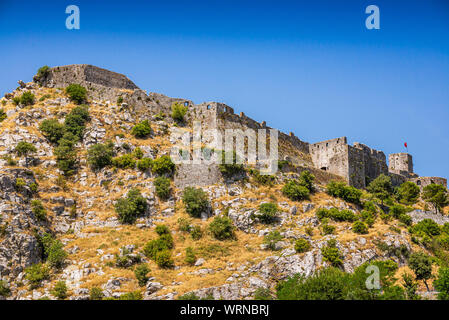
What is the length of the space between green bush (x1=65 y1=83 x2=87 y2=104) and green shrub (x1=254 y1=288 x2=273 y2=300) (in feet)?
102

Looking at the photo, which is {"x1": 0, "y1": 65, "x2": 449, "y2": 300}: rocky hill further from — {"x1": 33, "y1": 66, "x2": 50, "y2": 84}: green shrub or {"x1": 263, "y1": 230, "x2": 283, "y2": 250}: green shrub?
{"x1": 33, "y1": 66, "x2": 50, "y2": 84}: green shrub

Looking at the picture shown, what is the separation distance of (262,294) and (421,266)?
12337mm

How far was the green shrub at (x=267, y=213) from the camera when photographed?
40994 mm

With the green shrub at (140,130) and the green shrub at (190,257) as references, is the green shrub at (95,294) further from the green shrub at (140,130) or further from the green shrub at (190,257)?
the green shrub at (140,130)

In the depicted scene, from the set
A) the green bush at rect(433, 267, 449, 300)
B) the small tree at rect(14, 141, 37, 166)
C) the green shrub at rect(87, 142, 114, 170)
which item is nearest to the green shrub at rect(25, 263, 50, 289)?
the small tree at rect(14, 141, 37, 166)

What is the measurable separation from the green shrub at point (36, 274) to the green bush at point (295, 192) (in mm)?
21754

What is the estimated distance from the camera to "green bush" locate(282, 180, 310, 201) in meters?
44.9

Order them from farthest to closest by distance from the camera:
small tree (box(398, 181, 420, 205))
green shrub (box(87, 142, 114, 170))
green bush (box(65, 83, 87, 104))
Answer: small tree (box(398, 181, 420, 205))
green bush (box(65, 83, 87, 104))
green shrub (box(87, 142, 114, 170))

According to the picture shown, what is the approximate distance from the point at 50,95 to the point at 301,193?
29.4 meters

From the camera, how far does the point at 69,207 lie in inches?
1652

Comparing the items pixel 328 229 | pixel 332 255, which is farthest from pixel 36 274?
pixel 328 229

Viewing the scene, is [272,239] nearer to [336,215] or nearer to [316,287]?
[316,287]

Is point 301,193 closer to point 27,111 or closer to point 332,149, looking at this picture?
point 332,149
